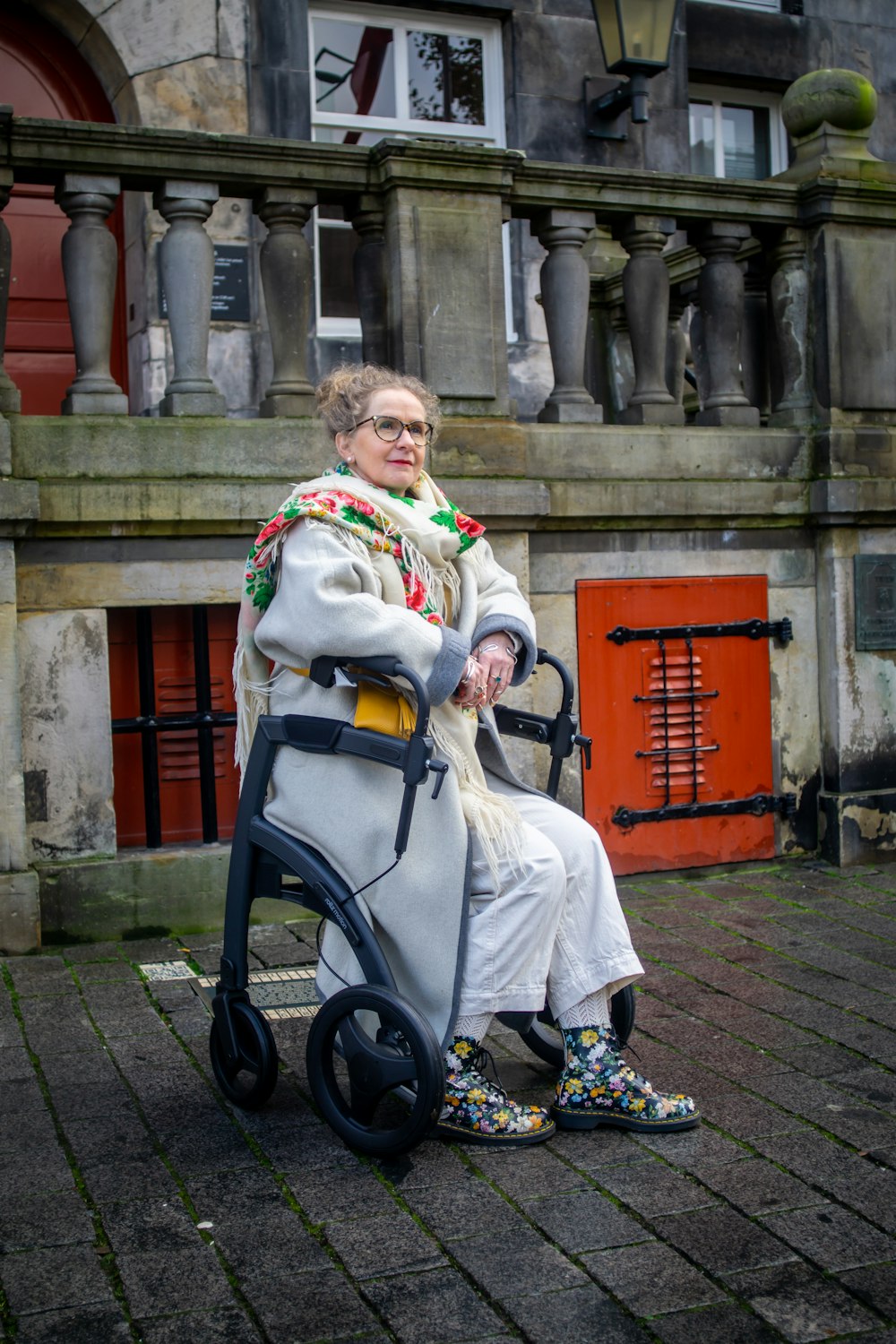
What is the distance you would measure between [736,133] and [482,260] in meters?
5.55

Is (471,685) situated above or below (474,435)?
below

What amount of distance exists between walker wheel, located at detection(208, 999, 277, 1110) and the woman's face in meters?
1.34

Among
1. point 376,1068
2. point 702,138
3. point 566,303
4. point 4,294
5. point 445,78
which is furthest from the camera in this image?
point 702,138

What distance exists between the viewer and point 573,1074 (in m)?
3.41

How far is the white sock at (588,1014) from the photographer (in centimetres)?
345

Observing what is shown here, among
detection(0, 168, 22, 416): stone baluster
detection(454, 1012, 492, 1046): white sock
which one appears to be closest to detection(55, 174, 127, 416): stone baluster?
detection(0, 168, 22, 416): stone baluster

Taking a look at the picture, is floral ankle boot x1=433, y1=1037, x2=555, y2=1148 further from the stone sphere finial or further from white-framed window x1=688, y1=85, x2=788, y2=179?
white-framed window x1=688, y1=85, x2=788, y2=179

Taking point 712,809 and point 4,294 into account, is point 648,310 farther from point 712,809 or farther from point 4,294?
point 4,294

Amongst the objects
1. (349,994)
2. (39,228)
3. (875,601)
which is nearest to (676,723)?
(875,601)

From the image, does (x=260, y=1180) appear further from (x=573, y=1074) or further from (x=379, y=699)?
(x=379, y=699)

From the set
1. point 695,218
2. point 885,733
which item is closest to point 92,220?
point 695,218

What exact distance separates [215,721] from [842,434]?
2866 millimetres

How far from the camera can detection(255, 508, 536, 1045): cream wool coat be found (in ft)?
10.9

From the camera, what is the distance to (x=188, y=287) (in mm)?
5246
